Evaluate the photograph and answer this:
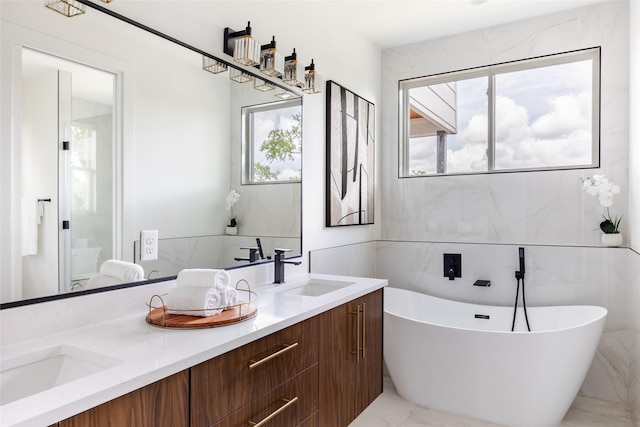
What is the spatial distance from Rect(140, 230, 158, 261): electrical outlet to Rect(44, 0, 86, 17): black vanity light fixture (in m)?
0.79

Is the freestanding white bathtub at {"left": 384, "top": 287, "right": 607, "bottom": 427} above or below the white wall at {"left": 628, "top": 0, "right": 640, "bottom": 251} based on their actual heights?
below

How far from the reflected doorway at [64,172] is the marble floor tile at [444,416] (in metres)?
1.85

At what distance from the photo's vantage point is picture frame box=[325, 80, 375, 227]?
2.94 metres

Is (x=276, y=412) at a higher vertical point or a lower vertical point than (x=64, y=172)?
lower

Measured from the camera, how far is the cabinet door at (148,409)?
91 centimetres

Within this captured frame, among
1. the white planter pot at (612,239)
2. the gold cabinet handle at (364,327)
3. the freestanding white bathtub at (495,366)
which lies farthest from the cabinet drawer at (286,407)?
the white planter pot at (612,239)

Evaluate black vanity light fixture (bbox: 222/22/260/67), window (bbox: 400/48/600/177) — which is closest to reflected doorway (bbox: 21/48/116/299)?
black vanity light fixture (bbox: 222/22/260/67)

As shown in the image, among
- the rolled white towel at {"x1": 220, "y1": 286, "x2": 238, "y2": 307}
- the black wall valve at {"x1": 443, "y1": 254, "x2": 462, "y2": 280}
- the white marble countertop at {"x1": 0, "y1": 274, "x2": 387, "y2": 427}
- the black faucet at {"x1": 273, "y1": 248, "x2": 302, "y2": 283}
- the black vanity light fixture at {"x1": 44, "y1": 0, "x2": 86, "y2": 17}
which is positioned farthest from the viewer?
the black wall valve at {"x1": 443, "y1": 254, "x2": 462, "y2": 280}

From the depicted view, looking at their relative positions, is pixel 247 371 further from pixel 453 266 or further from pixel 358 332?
pixel 453 266

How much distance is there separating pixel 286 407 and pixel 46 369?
79 cm

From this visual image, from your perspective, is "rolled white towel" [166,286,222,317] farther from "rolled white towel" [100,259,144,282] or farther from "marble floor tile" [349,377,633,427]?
"marble floor tile" [349,377,633,427]

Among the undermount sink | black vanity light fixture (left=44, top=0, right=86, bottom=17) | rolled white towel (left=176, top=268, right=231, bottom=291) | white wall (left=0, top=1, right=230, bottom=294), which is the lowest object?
the undermount sink

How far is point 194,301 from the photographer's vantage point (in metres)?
1.50

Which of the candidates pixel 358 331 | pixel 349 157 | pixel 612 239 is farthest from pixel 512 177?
pixel 358 331
